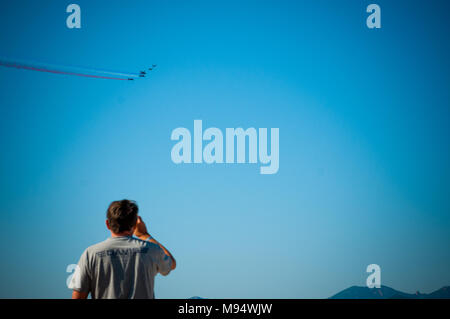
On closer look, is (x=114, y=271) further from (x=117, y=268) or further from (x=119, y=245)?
(x=119, y=245)

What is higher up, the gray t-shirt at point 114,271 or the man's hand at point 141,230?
the man's hand at point 141,230

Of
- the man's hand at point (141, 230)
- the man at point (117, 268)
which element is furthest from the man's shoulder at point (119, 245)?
the man's hand at point (141, 230)

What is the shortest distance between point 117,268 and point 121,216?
0.85ft

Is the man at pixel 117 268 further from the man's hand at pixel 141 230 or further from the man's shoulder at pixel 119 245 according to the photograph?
the man's hand at pixel 141 230

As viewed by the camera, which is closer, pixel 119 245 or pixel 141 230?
pixel 119 245

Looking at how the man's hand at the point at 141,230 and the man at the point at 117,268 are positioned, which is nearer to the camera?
the man at the point at 117,268

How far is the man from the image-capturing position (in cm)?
194

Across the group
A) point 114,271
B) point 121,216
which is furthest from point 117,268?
point 121,216

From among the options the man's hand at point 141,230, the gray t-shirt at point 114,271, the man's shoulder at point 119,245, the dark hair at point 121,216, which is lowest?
the gray t-shirt at point 114,271

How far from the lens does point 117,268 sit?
1.95 metres

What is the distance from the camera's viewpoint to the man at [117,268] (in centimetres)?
194

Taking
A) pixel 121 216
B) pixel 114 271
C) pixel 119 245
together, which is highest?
pixel 121 216
